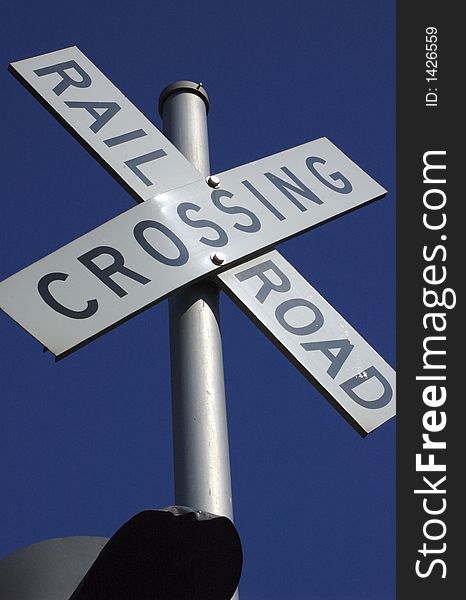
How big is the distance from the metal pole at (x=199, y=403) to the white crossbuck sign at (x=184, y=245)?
0.10 meters

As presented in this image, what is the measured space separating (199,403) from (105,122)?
1.14 m

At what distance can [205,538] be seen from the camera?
1.64m

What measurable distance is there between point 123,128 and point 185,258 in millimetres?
631

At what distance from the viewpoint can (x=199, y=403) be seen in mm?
2846

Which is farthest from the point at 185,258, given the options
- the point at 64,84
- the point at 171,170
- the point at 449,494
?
the point at 449,494

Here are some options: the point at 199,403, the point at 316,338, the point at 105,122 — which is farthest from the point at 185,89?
the point at 199,403

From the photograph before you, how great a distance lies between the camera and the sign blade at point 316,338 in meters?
2.98

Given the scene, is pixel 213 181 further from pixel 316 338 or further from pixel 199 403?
pixel 199 403

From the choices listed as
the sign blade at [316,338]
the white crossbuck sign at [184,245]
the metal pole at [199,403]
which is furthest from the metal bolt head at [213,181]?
the metal pole at [199,403]

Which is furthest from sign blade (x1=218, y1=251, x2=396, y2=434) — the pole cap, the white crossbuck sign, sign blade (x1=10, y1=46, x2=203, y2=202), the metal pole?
the pole cap

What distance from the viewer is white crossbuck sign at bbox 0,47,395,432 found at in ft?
9.64

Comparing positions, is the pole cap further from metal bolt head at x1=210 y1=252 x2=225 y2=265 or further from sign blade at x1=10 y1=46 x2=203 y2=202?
metal bolt head at x1=210 y1=252 x2=225 y2=265

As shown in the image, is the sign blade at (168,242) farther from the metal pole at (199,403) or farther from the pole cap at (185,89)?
the pole cap at (185,89)

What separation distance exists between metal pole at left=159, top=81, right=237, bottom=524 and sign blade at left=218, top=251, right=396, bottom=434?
0.12 meters
